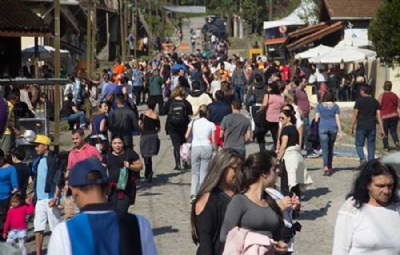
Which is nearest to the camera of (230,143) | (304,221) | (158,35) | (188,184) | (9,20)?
(304,221)

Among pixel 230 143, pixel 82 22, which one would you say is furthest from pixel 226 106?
pixel 82 22

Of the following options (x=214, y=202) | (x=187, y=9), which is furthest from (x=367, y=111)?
(x=187, y=9)

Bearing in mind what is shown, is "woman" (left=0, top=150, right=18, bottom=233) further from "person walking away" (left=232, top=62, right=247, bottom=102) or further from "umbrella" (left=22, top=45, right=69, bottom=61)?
"person walking away" (left=232, top=62, right=247, bottom=102)

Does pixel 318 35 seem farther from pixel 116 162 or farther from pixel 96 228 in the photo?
pixel 96 228

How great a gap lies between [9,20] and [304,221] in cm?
905

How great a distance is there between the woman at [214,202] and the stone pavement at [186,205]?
15.8ft

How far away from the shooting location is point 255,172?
759 cm

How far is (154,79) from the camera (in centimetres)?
3158

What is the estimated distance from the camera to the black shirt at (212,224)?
788cm

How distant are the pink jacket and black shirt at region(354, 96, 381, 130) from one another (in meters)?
12.4

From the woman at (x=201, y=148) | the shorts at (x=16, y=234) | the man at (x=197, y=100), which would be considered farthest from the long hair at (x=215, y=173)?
the man at (x=197, y=100)

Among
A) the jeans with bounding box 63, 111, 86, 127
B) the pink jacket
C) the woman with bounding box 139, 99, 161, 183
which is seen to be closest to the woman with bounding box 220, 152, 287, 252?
the pink jacket

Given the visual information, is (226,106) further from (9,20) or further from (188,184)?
(9,20)

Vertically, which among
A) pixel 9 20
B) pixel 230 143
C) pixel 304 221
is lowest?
pixel 304 221
